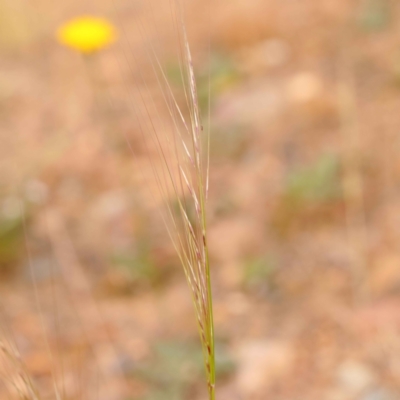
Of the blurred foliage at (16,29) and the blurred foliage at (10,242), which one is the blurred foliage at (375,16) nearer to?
the blurred foliage at (10,242)

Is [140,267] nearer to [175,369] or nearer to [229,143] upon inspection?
[175,369]

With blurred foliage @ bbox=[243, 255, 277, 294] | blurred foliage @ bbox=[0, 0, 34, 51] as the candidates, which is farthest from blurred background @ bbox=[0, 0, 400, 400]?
blurred foliage @ bbox=[0, 0, 34, 51]

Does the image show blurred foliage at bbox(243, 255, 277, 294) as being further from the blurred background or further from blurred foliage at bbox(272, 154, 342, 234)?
blurred foliage at bbox(272, 154, 342, 234)

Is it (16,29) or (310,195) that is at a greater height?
(16,29)

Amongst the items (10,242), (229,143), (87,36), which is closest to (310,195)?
(229,143)

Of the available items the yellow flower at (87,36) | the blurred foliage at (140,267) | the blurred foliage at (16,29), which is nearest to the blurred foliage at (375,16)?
the yellow flower at (87,36)

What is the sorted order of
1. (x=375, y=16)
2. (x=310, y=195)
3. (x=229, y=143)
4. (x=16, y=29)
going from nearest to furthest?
(x=310, y=195) < (x=229, y=143) < (x=375, y=16) < (x=16, y=29)

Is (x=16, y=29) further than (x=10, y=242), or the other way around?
(x=16, y=29)
